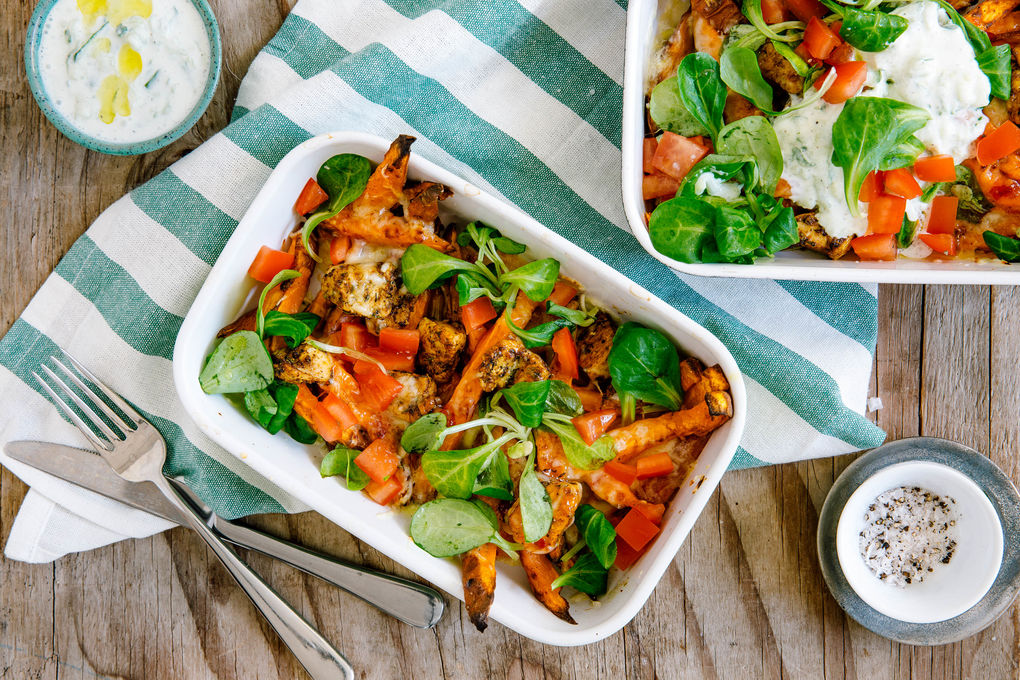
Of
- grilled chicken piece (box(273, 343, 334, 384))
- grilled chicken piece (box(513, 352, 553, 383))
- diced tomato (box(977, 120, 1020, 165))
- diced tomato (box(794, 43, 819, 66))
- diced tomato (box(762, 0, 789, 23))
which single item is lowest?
grilled chicken piece (box(513, 352, 553, 383))

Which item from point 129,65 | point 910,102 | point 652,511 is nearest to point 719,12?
point 910,102

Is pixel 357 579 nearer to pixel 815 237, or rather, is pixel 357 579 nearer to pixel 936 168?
pixel 815 237

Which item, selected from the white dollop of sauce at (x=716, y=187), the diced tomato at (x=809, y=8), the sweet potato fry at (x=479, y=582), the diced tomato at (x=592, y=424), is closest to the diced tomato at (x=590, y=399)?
the diced tomato at (x=592, y=424)

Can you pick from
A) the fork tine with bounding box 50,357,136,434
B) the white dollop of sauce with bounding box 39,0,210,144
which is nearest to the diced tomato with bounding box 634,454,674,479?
the fork tine with bounding box 50,357,136,434

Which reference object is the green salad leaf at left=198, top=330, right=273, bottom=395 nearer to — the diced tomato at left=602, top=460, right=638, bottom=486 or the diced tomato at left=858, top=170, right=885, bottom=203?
the diced tomato at left=602, top=460, right=638, bottom=486

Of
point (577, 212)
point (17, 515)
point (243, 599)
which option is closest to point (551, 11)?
point (577, 212)

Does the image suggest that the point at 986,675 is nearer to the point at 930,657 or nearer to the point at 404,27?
the point at 930,657
